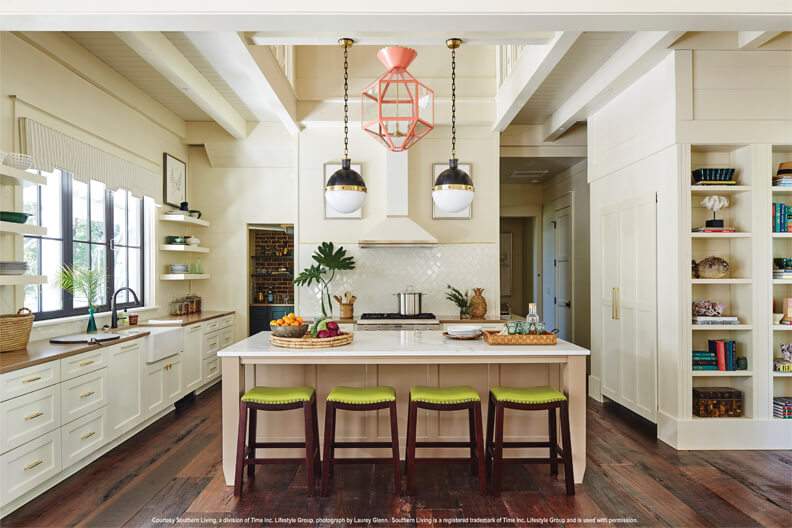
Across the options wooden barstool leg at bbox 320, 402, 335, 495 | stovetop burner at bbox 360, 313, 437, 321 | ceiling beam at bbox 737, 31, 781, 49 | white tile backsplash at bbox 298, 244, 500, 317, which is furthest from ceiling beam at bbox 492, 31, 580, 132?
wooden barstool leg at bbox 320, 402, 335, 495

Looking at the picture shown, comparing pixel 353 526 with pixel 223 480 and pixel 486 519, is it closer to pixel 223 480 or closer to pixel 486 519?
pixel 486 519

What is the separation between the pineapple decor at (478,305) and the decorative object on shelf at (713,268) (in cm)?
231

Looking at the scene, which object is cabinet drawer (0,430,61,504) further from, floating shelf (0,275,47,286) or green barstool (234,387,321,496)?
green barstool (234,387,321,496)

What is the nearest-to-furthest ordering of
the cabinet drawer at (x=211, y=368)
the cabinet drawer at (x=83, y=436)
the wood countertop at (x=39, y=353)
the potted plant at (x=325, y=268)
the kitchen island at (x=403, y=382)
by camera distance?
1. the wood countertop at (x=39, y=353)
2. the cabinet drawer at (x=83, y=436)
3. the kitchen island at (x=403, y=382)
4. the cabinet drawer at (x=211, y=368)
5. the potted plant at (x=325, y=268)

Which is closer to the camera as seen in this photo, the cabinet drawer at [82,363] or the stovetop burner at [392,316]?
the cabinet drawer at [82,363]

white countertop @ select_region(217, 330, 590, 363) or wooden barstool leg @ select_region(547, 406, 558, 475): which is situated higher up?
white countertop @ select_region(217, 330, 590, 363)

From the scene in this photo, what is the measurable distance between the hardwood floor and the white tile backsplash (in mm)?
2527

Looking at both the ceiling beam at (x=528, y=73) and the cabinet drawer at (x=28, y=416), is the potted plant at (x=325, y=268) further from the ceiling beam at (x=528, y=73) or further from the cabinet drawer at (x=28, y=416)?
the cabinet drawer at (x=28, y=416)

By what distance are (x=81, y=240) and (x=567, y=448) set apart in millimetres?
4120

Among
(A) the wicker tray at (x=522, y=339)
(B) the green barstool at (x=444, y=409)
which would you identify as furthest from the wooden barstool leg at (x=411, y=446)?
(A) the wicker tray at (x=522, y=339)

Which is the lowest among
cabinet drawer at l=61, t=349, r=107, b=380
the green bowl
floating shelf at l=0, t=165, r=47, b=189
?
cabinet drawer at l=61, t=349, r=107, b=380

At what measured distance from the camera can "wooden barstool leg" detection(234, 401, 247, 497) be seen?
303 cm

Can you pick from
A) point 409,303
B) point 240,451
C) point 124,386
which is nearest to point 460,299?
point 409,303

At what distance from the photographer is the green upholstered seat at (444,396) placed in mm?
3029
